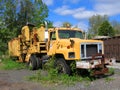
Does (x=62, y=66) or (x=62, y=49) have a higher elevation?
(x=62, y=49)

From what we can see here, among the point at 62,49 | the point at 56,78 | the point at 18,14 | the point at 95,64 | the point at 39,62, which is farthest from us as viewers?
the point at 18,14

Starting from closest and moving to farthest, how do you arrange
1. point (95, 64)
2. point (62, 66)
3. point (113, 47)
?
point (95, 64)
point (62, 66)
point (113, 47)

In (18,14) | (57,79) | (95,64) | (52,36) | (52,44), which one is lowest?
(57,79)

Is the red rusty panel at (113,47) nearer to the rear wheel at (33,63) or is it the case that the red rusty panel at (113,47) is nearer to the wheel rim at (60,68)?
the rear wheel at (33,63)

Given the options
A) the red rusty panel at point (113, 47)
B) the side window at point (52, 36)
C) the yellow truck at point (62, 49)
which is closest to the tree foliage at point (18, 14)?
the red rusty panel at point (113, 47)

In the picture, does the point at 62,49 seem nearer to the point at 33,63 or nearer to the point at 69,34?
the point at 69,34

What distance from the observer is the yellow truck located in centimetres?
1571

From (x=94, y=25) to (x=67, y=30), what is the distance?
3199 inches

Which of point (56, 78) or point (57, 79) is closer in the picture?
point (57, 79)

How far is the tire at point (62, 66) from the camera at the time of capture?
1627cm

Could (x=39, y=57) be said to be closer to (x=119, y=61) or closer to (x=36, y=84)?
(x=36, y=84)

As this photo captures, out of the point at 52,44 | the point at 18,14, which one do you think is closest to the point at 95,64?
the point at 52,44

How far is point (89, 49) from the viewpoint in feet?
53.5

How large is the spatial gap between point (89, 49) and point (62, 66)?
1777 millimetres
